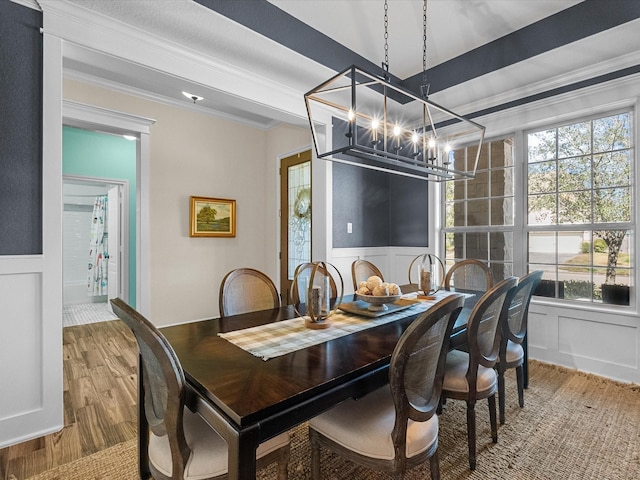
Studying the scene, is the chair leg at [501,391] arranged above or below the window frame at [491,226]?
below

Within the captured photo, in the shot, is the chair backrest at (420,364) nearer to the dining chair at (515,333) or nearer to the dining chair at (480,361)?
the dining chair at (480,361)

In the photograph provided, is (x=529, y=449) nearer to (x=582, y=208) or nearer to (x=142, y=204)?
(x=582, y=208)

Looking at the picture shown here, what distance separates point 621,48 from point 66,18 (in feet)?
12.9

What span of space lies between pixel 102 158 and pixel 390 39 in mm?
4375

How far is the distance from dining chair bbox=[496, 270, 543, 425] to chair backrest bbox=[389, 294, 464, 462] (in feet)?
2.89

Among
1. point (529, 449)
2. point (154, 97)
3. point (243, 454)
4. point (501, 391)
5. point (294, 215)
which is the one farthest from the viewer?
point (294, 215)

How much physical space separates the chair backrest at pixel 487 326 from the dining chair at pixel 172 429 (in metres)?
1.00

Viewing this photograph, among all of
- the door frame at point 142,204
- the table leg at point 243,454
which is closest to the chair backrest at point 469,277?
the table leg at point 243,454

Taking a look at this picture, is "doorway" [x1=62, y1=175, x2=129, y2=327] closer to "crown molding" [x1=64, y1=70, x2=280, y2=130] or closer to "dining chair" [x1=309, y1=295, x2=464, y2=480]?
"crown molding" [x1=64, y1=70, x2=280, y2=130]

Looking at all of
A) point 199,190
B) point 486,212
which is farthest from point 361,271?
point 199,190

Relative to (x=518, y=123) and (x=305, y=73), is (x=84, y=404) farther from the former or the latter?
(x=518, y=123)

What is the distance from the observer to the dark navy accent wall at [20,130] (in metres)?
1.90

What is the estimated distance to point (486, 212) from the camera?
11.8 feet

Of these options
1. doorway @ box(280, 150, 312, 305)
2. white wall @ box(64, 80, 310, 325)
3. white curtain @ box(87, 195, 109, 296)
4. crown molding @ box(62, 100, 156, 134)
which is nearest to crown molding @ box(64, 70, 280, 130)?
white wall @ box(64, 80, 310, 325)
